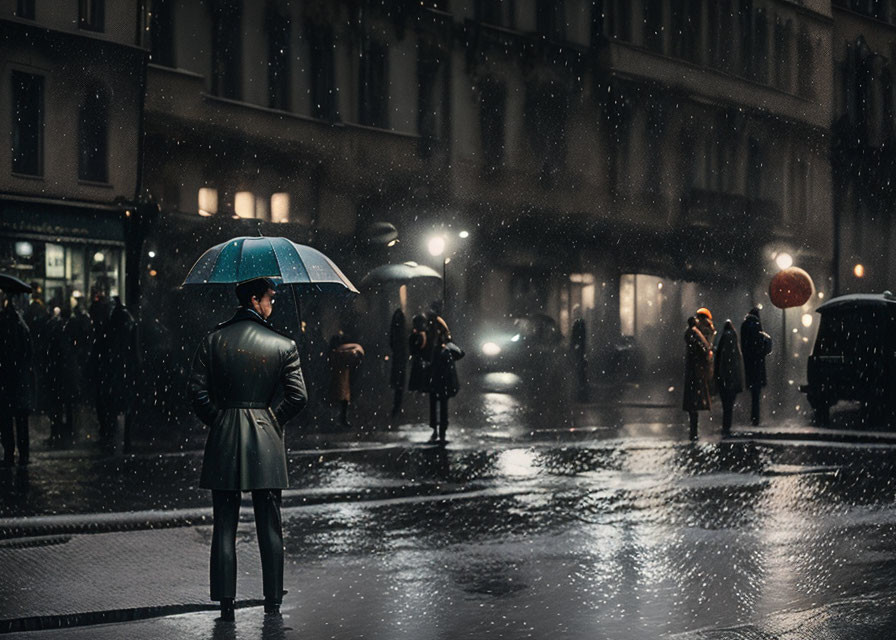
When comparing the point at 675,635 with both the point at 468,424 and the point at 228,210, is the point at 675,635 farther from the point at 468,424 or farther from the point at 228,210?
the point at 228,210

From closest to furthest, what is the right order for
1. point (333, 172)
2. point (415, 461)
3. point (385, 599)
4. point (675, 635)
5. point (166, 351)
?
point (675, 635) → point (385, 599) → point (415, 461) → point (166, 351) → point (333, 172)

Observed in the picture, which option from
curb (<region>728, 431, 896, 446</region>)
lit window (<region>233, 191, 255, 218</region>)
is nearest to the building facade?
lit window (<region>233, 191, 255, 218</region>)

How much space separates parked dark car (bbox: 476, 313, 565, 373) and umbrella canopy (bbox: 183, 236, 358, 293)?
84.5ft

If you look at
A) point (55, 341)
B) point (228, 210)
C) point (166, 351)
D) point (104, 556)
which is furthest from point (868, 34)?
point (104, 556)

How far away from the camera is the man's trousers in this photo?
6.60 metres

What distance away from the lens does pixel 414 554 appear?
8.74 metres

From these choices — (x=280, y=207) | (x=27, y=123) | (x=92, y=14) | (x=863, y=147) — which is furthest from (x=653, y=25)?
(x=27, y=123)

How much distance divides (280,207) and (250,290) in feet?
85.8

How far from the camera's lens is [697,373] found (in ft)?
58.0

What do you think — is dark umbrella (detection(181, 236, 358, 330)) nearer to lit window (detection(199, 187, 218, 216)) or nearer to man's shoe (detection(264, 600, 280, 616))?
man's shoe (detection(264, 600, 280, 616))

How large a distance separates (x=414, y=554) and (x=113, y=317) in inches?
307

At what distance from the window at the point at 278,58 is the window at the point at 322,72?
805 millimetres

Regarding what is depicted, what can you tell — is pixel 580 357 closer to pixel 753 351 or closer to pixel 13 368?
pixel 753 351

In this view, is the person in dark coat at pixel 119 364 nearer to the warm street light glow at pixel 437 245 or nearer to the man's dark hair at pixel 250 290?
the man's dark hair at pixel 250 290
